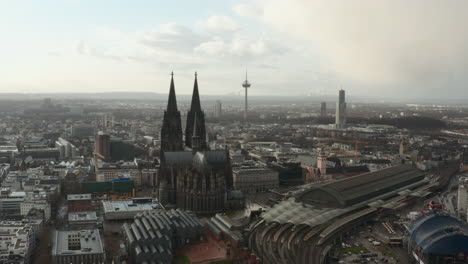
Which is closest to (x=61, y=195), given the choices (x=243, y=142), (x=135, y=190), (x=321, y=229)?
(x=135, y=190)

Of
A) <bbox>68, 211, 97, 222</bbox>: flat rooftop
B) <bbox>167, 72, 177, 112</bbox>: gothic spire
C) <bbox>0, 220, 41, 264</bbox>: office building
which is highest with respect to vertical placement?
<bbox>167, 72, 177, 112</bbox>: gothic spire

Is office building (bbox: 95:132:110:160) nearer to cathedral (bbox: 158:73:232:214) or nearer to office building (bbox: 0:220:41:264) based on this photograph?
cathedral (bbox: 158:73:232:214)

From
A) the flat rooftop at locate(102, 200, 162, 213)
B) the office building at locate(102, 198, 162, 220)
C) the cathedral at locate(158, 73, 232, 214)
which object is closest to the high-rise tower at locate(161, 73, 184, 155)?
the cathedral at locate(158, 73, 232, 214)

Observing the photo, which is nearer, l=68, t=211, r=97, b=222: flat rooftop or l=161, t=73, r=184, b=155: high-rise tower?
l=68, t=211, r=97, b=222: flat rooftop

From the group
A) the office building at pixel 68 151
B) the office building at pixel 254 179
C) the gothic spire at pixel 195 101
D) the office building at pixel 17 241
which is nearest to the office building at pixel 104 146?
the office building at pixel 68 151

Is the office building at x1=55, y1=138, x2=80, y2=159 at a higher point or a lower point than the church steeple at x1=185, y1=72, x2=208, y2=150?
lower

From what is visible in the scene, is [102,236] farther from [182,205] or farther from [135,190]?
[135,190]

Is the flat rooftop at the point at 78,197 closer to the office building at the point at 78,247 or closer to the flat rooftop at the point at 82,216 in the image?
the flat rooftop at the point at 82,216

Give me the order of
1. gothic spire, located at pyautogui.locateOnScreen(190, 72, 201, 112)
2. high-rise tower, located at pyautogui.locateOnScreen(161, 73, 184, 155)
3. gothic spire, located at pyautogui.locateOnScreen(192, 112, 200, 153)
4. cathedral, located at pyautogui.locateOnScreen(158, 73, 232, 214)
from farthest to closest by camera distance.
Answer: gothic spire, located at pyautogui.locateOnScreen(190, 72, 201, 112) < high-rise tower, located at pyautogui.locateOnScreen(161, 73, 184, 155) < gothic spire, located at pyautogui.locateOnScreen(192, 112, 200, 153) < cathedral, located at pyautogui.locateOnScreen(158, 73, 232, 214)
